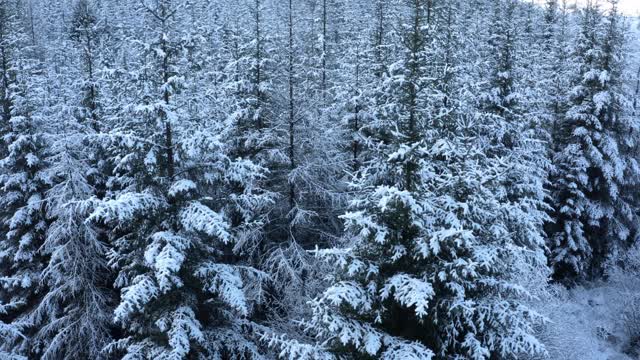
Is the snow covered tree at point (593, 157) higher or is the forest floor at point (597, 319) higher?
the snow covered tree at point (593, 157)

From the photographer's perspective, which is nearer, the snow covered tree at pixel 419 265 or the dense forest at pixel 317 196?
the snow covered tree at pixel 419 265

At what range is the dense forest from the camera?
31.2ft

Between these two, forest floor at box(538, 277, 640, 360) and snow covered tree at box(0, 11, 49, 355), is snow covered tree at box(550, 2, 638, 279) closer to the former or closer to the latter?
forest floor at box(538, 277, 640, 360)

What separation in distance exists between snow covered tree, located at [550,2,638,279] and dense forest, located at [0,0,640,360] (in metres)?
0.11

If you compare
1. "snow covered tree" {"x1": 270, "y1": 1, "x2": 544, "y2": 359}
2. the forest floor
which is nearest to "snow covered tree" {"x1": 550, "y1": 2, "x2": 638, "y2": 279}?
the forest floor

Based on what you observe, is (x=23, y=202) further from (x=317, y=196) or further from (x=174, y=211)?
(x=317, y=196)

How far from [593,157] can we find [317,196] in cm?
1358

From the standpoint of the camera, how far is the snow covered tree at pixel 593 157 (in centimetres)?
2264


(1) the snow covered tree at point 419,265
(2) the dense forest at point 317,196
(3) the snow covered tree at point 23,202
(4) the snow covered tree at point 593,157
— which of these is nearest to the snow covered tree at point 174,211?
(2) the dense forest at point 317,196

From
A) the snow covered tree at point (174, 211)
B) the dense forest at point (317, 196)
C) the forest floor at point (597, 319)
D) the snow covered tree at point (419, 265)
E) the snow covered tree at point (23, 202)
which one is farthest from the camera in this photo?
the forest floor at point (597, 319)

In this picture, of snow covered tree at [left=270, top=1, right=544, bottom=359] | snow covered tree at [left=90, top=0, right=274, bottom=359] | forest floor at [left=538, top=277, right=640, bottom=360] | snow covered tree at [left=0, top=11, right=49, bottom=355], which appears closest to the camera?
snow covered tree at [left=270, top=1, right=544, bottom=359]

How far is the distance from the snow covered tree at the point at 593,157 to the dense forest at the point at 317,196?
0.38ft

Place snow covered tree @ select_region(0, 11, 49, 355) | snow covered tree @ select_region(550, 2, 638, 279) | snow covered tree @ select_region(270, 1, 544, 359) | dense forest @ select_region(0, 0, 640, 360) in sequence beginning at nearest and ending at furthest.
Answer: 1. snow covered tree @ select_region(270, 1, 544, 359)
2. dense forest @ select_region(0, 0, 640, 360)
3. snow covered tree @ select_region(0, 11, 49, 355)
4. snow covered tree @ select_region(550, 2, 638, 279)

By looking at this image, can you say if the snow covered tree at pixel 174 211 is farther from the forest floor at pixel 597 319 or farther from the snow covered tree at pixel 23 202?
the forest floor at pixel 597 319
